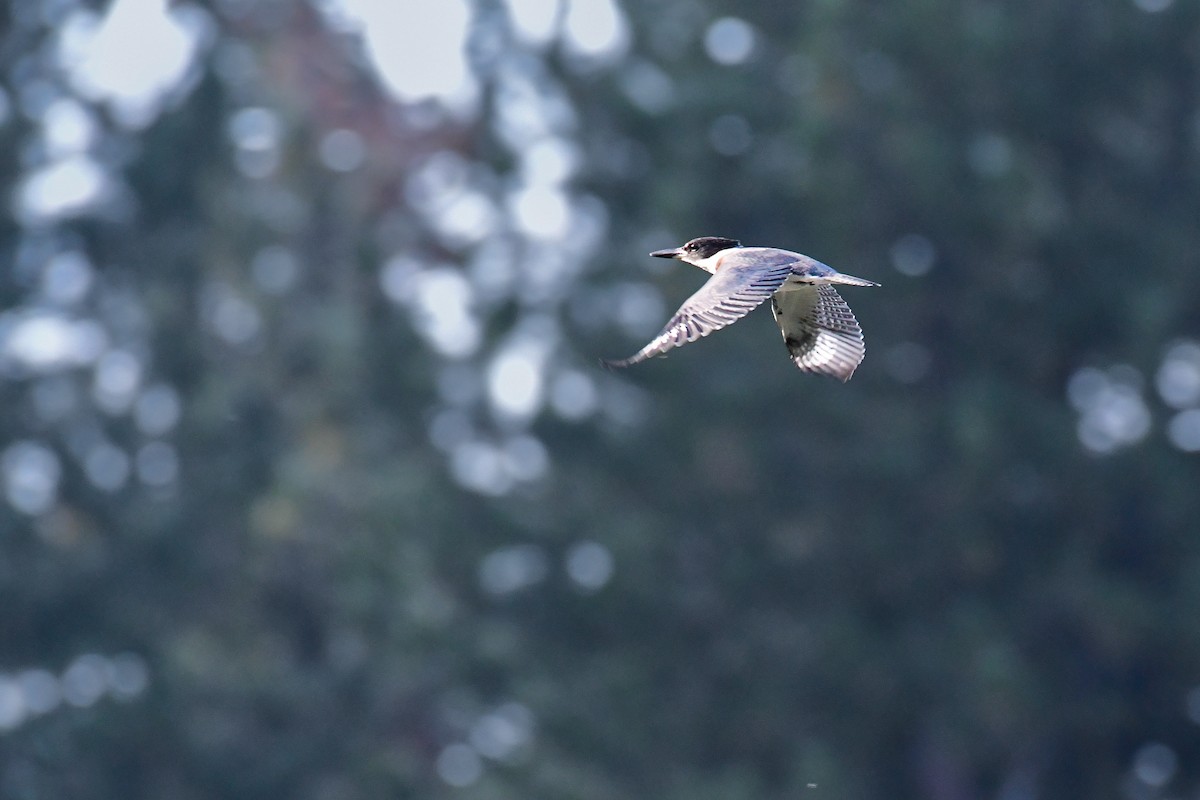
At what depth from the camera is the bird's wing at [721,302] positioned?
580cm

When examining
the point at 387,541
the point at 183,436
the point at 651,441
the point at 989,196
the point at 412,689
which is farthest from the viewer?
the point at 183,436

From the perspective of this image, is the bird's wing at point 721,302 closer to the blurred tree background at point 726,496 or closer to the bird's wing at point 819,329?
the bird's wing at point 819,329

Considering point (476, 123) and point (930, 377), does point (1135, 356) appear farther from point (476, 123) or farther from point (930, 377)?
point (476, 123)

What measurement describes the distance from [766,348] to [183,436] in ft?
26.0

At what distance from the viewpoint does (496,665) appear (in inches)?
693

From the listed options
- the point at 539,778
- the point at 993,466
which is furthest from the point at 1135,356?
the point at 539,778

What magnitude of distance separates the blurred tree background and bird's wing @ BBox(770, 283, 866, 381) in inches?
292

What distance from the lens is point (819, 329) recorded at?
7.89 metres

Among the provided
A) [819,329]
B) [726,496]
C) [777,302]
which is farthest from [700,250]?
[726,496]

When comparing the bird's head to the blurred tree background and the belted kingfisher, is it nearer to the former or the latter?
the belted kingfisher

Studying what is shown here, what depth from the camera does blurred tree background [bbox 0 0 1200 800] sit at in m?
15.8

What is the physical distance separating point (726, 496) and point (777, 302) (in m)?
8.57

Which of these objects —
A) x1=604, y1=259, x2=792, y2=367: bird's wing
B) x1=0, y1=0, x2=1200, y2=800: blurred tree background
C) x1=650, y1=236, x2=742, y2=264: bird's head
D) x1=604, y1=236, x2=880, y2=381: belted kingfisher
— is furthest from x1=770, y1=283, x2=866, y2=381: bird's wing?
x1=0, y1=0, x2=1200, y2=800: blurred tree background

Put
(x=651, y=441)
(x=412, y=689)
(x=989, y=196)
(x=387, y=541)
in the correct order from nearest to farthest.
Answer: (x=989, y=196)
(x=651, y=441)
(x=387, y=541)
(x=412, y=689)
